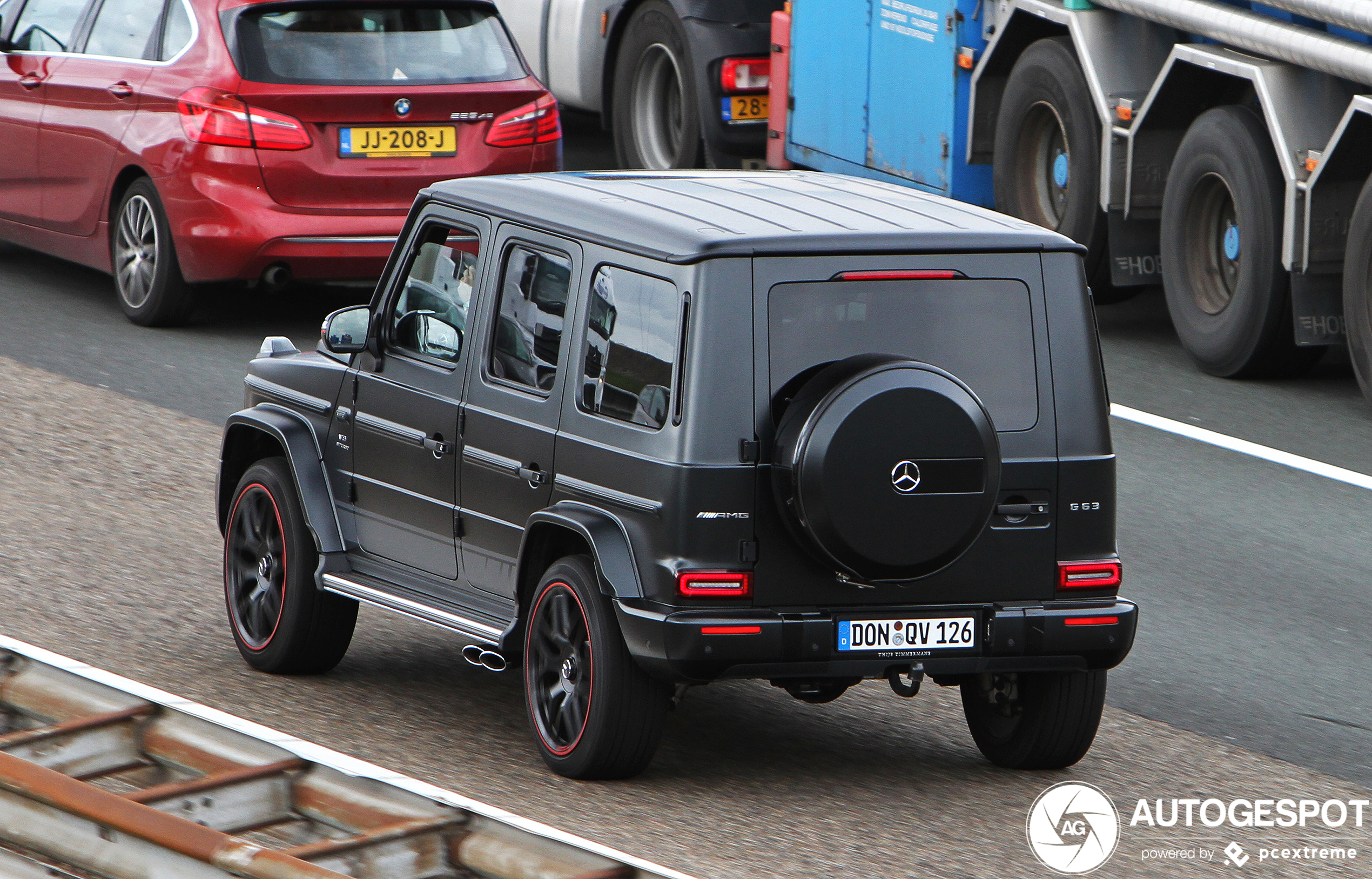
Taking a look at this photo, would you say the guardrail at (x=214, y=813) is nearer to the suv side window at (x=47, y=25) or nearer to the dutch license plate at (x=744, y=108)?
the suv side window at (x=47, y=25)

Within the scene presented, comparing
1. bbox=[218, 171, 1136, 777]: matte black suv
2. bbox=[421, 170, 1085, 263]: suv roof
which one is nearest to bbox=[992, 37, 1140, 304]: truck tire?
bbox=[421, 170, 1085, 263]: suv roof

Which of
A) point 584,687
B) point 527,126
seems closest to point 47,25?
point 527,126

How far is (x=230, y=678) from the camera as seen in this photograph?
24.9ft

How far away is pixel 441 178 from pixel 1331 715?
6457 mm

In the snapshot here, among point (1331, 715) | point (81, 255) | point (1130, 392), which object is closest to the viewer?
point (1331, 715)

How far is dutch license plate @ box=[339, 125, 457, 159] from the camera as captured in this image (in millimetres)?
12359

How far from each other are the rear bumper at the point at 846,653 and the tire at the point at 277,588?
1.56 m

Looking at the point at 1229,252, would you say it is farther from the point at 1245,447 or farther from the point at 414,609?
the point at 414,609

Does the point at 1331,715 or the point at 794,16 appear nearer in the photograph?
the point at 1331,715

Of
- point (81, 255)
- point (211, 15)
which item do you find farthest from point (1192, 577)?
point (81, 255)

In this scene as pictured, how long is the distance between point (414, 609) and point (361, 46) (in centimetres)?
595

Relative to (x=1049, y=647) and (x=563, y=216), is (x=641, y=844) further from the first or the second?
(x=563, y=216)

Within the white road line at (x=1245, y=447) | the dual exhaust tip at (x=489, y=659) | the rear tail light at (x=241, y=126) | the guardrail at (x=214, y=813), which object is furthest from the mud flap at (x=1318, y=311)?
the guardrail at (x=214, y=813)

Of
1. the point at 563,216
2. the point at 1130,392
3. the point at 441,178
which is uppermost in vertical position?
the point at 563,216
